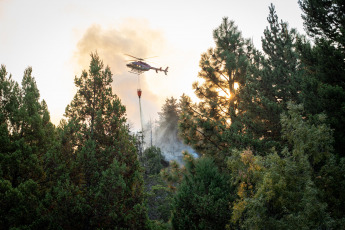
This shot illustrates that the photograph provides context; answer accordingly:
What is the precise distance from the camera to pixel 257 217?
26.3ft

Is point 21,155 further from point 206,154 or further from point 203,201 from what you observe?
point 206,154

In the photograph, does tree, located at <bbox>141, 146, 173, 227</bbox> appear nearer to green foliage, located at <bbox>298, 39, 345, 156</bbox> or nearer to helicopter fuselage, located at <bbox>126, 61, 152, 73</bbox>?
green foliage, located at <bbox>298, 39, 345, 156</bbox>

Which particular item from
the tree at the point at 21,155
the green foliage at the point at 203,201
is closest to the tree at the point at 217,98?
the green foliage at the point at 203,201

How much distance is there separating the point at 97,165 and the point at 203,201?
16.3ft

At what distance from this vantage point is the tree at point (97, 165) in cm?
936

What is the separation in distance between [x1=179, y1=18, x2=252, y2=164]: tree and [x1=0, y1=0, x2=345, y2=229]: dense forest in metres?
0.14

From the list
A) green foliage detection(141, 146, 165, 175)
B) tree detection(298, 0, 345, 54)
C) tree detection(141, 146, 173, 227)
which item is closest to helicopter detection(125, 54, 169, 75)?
green foliage detection(141, 146, 165, 175)

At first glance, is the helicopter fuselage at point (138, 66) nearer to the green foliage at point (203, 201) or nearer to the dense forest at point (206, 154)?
the dense forest at point (206, 154)

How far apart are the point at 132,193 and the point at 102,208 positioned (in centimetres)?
134

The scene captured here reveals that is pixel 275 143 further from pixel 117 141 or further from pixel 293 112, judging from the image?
pixel 117 141

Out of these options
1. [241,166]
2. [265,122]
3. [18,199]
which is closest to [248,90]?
[265,122]

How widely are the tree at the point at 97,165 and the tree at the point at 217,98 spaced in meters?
5.02

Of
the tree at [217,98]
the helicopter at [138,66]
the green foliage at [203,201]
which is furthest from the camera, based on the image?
the helicopter at [138,66]

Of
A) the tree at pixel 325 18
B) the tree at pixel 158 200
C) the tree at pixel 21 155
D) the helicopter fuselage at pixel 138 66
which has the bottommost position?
the tree at pixel 158 200
